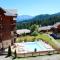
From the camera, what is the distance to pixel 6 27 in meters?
44.2

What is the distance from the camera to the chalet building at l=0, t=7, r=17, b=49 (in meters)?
43.0

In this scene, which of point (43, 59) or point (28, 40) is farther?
point (28, 40)

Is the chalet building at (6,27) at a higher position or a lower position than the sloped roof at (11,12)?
lower

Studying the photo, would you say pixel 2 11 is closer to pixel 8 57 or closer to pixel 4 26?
pixel 4 26

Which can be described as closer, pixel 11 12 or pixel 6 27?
pixel 6 27

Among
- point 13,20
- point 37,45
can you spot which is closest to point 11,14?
point 13,20

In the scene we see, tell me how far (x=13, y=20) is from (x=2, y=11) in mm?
4979

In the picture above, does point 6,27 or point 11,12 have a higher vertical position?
point 11,12

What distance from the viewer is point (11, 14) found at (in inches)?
1799

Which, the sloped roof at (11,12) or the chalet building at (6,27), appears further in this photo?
the sloped roof at (11,12)

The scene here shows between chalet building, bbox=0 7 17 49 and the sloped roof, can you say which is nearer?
chalet building, bbox=0 7 17 49

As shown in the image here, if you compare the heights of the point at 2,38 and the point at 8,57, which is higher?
the point at 2,38

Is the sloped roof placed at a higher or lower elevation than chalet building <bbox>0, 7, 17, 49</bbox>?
higher

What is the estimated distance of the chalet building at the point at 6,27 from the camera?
43.0 m
